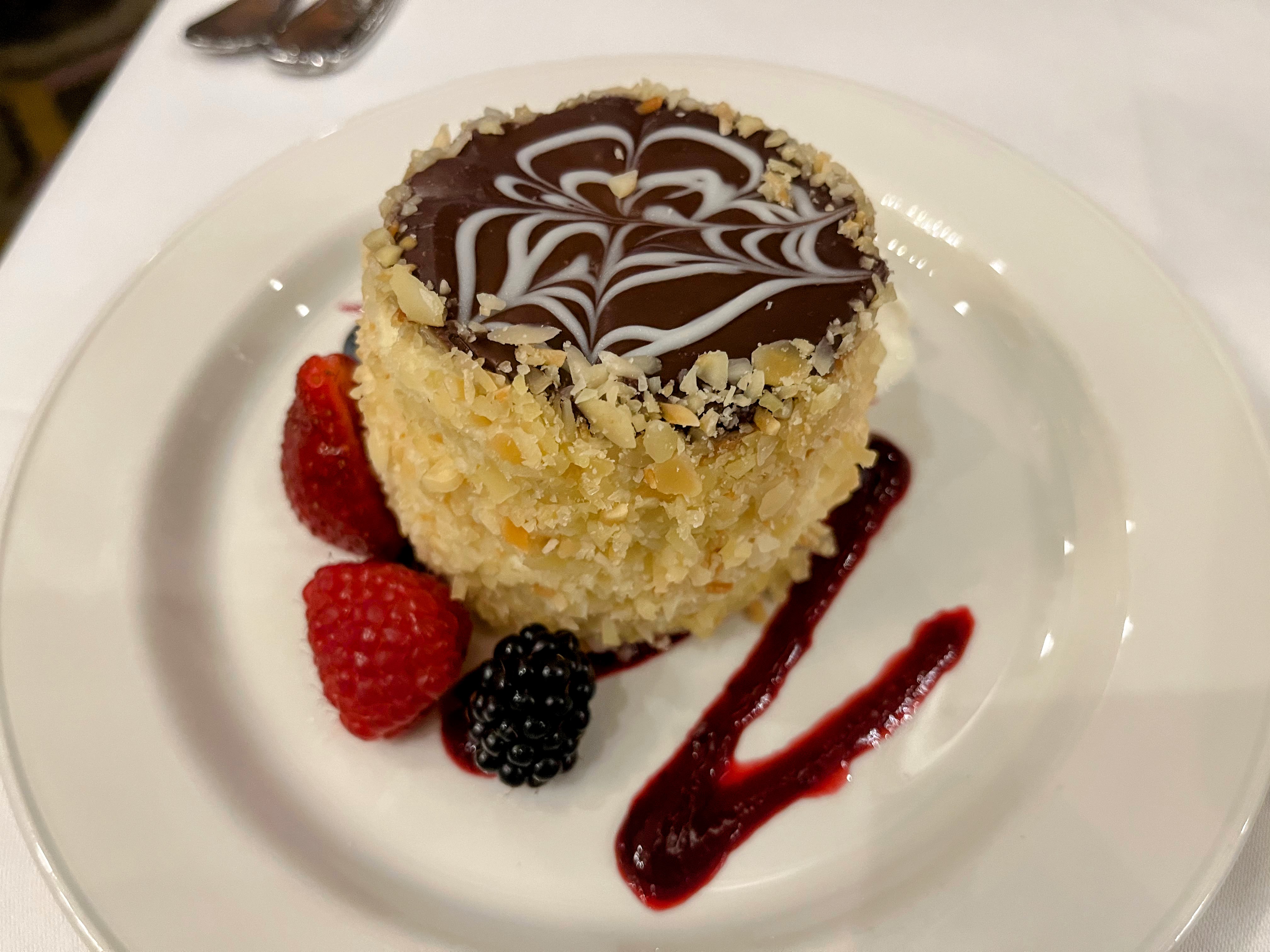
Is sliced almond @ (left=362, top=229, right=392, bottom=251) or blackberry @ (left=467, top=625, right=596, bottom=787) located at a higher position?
sliced almond @ (left=362, top=229, right=392, bottom=251)

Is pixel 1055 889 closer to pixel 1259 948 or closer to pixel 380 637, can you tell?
pixel 1259 948

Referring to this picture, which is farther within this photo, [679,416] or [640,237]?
[640,237]

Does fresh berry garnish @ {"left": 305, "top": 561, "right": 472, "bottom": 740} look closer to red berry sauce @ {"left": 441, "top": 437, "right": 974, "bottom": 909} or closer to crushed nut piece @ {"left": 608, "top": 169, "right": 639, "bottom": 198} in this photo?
red berry sauce @ {"left": 441, "top": 437, "right": 974, "bottom": 909}

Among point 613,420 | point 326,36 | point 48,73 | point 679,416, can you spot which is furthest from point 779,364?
point 48,73

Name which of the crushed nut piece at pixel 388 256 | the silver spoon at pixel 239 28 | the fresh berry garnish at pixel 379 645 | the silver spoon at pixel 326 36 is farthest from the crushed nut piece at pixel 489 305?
the silver spoon at pixel 239 28

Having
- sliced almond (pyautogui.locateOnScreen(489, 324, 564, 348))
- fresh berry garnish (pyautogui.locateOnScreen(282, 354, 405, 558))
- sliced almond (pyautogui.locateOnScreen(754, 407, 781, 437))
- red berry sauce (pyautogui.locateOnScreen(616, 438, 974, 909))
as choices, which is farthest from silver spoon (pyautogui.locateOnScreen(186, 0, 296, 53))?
red berry sauce (pyautogui.locateOnScreen(616, 438, 974, 909))

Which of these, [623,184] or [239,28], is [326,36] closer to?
[239,28]

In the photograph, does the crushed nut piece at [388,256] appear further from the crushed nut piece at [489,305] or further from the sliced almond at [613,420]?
the sliced almond at [613,420]
